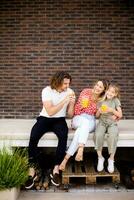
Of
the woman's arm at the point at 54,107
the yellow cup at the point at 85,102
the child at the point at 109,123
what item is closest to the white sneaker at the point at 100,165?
the child at the point at 109,123

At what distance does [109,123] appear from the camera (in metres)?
5.58

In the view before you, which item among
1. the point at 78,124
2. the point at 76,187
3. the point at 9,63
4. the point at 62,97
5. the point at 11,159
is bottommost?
the point at 76,187

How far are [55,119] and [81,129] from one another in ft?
1.32

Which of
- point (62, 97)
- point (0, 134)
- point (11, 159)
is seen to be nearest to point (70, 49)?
point (62, 97)

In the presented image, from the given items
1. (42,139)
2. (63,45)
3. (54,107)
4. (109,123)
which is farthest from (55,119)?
(63,45)

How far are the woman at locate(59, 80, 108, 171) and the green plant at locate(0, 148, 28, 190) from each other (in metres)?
0.58

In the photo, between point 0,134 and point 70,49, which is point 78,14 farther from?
point 0,134

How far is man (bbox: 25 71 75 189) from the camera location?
18.2 feet

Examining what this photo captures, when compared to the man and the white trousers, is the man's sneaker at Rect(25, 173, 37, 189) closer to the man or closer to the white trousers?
the man

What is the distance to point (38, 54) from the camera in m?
7.51

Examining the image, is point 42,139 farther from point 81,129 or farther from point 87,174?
point 87,174

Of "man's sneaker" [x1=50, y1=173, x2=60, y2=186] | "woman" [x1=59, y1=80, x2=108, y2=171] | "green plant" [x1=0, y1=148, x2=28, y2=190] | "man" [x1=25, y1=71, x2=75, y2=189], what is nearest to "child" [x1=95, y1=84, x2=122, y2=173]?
"woman" [x1=59, y1=80, x2=108, y2=171]

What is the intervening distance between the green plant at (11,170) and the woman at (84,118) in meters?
0.58

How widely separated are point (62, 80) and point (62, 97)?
258 millimetres
